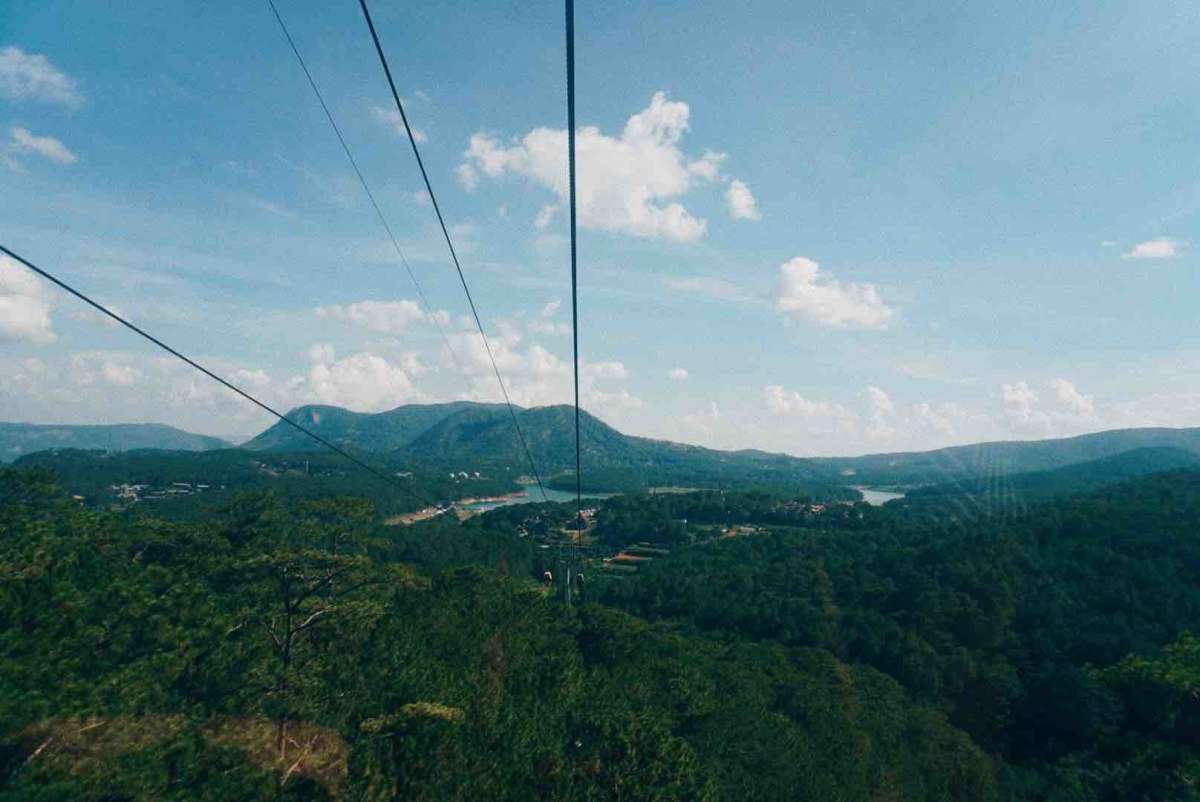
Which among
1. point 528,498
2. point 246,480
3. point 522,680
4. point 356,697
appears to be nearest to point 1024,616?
point 522,680

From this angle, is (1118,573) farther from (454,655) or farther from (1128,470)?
(1128,470)

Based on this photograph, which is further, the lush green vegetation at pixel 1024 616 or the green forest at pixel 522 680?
the lush green vegetation at pixel 1024 616

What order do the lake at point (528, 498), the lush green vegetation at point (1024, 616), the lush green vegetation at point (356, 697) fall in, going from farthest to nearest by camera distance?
1. the lake at point (528, 498)
2. the lush green vegetation at point (1024, 616)
3. the lush green vegetation at point (356, 697)

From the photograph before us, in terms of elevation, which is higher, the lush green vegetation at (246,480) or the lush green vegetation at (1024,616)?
the lush green vegetation at (246,480)

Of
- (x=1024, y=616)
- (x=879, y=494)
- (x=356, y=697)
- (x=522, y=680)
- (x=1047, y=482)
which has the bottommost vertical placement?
(x=879, y=494)

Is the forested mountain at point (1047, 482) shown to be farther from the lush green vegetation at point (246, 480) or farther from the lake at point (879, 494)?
the lush green vegetation at point (246, 480)

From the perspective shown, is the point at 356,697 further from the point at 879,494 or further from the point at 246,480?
the point at 879,494

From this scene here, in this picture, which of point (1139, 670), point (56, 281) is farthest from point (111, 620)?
point (1139, 670)

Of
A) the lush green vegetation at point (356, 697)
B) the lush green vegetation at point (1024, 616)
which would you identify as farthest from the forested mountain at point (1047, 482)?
the lush green vegetation at point (356, 697)
